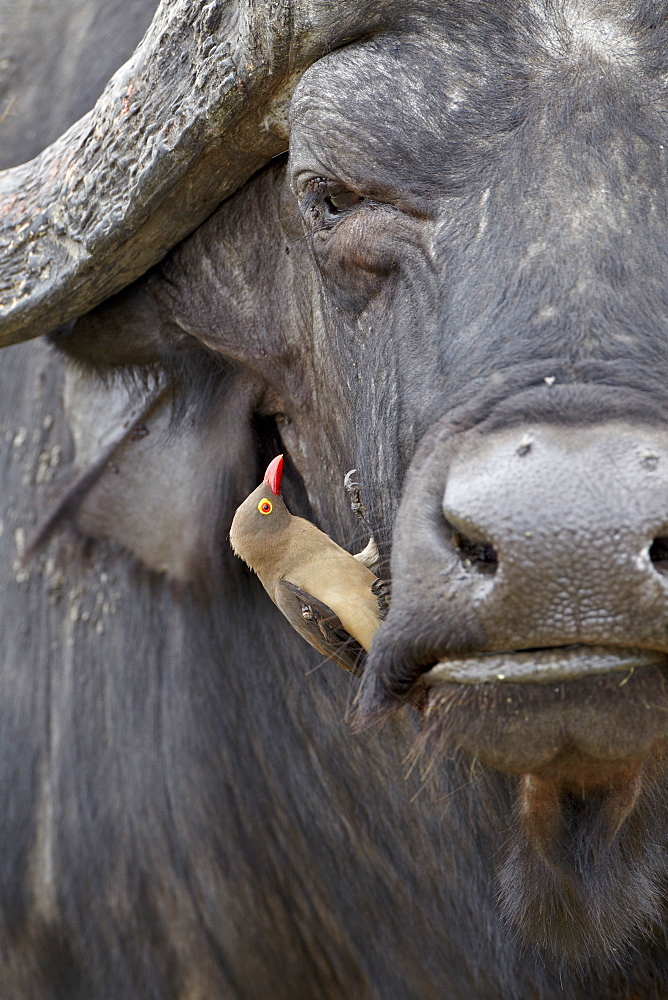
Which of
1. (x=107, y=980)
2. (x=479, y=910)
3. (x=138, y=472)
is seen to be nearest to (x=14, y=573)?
(x=138, y=472)

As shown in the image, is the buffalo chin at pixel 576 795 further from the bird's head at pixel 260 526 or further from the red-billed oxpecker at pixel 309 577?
the bird's head at pixel 260 526

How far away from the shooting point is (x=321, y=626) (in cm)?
240

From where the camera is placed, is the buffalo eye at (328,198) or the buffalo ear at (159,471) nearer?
the buffalo eye at (328,198)

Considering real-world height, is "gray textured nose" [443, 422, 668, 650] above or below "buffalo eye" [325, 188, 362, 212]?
below

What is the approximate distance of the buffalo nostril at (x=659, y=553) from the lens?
158 centimetres

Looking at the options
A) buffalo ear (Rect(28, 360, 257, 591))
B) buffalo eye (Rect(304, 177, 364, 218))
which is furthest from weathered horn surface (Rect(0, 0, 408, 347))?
buffalo ear (Rect(28, 360, 257, 591))

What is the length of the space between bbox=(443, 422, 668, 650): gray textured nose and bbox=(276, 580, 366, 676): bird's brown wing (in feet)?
2.61

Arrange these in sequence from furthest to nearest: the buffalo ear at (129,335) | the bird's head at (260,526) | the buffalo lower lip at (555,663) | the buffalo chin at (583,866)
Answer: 1. the buffalo ear at (129,335)
2. the bird's head at (260,526)
3. the buffalo chin at (583,866)
4. the buffalo lower lip at (555,663)

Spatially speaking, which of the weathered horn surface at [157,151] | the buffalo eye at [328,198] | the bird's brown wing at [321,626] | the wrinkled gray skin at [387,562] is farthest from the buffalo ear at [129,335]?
the bird's brown wing at [321,626]

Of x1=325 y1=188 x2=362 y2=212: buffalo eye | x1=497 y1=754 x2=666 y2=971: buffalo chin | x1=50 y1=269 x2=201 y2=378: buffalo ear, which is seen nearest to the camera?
x1=497 y1=754 x2=666 y2=971: buffalo chin

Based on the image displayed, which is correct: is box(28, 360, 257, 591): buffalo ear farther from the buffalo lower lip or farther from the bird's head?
the buffalo lower lip

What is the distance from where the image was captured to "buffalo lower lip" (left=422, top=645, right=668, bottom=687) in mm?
1636

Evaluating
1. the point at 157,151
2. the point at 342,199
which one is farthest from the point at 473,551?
the point at 157,151

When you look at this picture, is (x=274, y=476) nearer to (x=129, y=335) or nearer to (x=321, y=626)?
(x=321, y=626)
